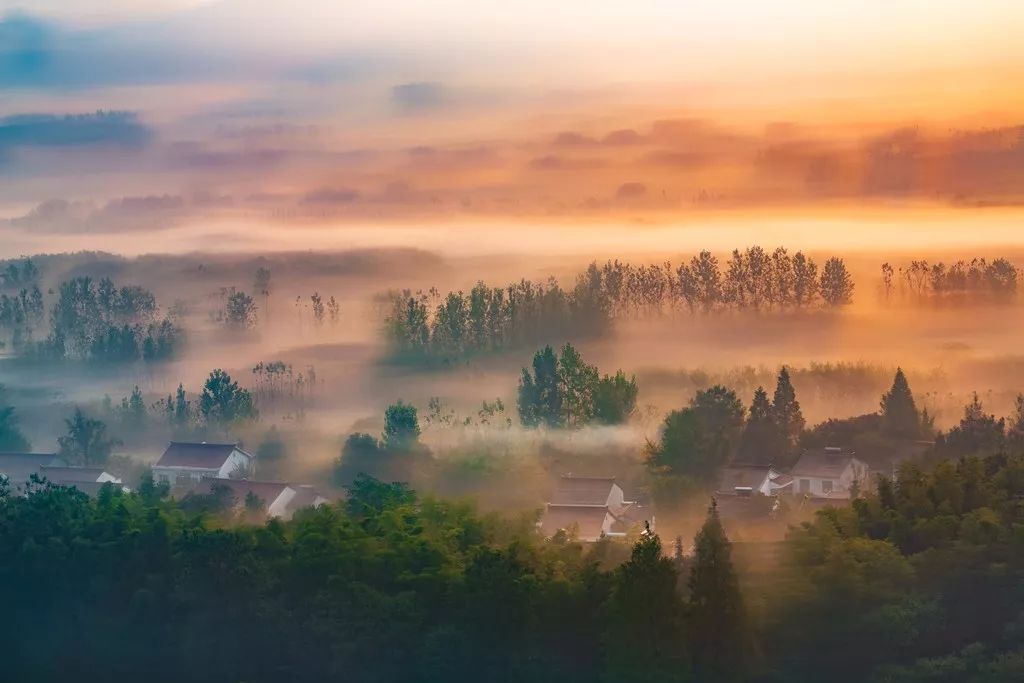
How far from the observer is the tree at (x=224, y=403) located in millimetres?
31312

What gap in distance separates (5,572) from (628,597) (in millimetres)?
7567

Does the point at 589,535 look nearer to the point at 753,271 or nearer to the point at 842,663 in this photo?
the point at 842,663

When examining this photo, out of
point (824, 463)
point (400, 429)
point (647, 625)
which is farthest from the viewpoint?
point (400, 429)

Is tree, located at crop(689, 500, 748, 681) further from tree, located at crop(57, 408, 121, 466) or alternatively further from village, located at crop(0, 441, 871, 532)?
tree, located at crop(57, 408, 121, 466)

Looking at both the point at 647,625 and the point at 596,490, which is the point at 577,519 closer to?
the point at 596,490

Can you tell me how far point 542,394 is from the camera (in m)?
29.1

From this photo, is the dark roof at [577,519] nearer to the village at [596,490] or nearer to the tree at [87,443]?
the village at [596,490]

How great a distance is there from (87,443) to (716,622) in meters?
16.3

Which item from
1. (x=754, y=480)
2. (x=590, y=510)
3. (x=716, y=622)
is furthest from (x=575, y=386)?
(x=716, y=622)

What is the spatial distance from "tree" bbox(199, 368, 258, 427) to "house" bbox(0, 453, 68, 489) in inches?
101

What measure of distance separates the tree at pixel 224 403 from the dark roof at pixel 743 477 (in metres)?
9.29

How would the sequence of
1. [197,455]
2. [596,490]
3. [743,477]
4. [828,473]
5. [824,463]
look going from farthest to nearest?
[197,455]
[824,463]
[743,477]
[828,473]
[596,490]

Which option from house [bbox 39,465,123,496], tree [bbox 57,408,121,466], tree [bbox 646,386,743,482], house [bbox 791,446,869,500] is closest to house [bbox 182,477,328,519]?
house [bbox 39,465,123,496]

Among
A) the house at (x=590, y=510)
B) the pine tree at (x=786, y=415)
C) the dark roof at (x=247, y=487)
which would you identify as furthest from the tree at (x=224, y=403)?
the pine tree at (x=786, y=415)
